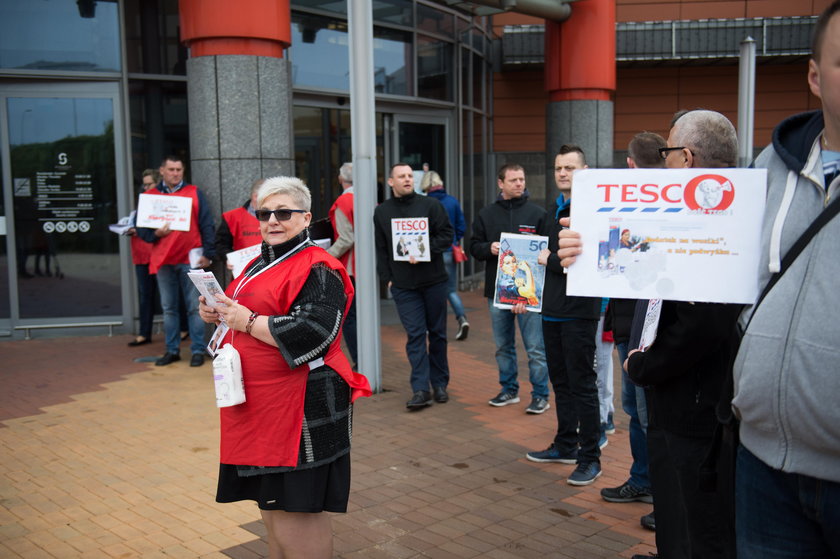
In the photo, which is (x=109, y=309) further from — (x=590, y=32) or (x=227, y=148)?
(x=590, y=32)

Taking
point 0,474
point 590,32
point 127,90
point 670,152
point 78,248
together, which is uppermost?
point 590,32

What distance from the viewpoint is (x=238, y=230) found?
26.0 feet

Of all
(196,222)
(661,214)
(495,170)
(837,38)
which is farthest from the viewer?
(495,170)

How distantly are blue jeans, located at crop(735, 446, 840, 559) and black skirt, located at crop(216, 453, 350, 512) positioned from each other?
5.69 ft

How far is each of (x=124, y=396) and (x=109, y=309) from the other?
3.24m

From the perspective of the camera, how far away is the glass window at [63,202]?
9.64m

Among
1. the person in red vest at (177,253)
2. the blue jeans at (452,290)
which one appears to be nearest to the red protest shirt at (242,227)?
the person in red vest at (177,253)

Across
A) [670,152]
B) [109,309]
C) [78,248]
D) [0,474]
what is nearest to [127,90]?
[78,248]

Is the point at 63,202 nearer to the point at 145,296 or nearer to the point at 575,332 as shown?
the point at 145,296

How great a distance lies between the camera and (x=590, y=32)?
12.8m

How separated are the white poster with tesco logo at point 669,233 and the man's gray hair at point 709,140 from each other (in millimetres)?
640

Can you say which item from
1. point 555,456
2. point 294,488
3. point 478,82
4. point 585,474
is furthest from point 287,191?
point 478,82

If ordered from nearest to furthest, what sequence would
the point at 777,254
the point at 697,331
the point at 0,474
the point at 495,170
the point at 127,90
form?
the point at 777,254 < the point at 697,331 < the point at 0,474 < the point at 127,90 < the point at 495,170

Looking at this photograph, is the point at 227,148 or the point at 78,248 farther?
the point at 78,248
